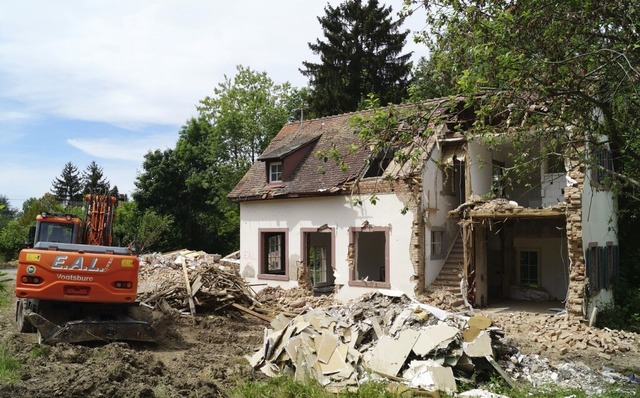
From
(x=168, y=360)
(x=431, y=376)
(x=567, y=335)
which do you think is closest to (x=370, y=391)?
(x=431, y=376)

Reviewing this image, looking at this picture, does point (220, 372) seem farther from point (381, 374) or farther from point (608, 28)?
point (608, 28)

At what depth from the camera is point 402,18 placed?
9.79 metres

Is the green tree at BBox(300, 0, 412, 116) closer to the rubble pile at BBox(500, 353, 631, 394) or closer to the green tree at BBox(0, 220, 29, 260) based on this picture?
the green tree at BBox(0, 220, 29, 260)

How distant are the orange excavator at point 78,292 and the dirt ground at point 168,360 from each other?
13.9 inches

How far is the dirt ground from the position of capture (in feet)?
27.2

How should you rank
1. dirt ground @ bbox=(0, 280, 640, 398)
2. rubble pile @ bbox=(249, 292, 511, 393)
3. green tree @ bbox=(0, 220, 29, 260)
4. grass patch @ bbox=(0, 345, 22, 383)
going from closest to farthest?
dirt ground @ bbox=(0, 280, 640, 398), grass patch @ bbox=(0, 345, 22, 383), rubble pile @ bbox=(249, 292, 511, 393), green tree @ bbox=(0, 220, 29, 260)

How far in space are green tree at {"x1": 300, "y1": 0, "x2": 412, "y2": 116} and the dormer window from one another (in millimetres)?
13784

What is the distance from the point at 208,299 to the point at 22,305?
5.38m

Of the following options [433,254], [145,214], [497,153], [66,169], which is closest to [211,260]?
[145,214]

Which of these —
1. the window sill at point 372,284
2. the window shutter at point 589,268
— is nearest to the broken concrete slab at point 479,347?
the window shutter at point 589,268

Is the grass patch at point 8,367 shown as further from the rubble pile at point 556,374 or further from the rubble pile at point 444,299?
the rubble pile at point 444,299

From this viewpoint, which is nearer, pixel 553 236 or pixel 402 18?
pixel 402 18

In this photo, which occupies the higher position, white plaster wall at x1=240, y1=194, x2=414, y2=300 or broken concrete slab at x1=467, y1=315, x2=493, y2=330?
white plaster wall at x1=240, y1=194, x2=414, y2=300

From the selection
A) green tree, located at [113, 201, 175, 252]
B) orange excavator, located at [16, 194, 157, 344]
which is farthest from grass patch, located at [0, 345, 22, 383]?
green tree, located at [113, 201, 175, 252]
